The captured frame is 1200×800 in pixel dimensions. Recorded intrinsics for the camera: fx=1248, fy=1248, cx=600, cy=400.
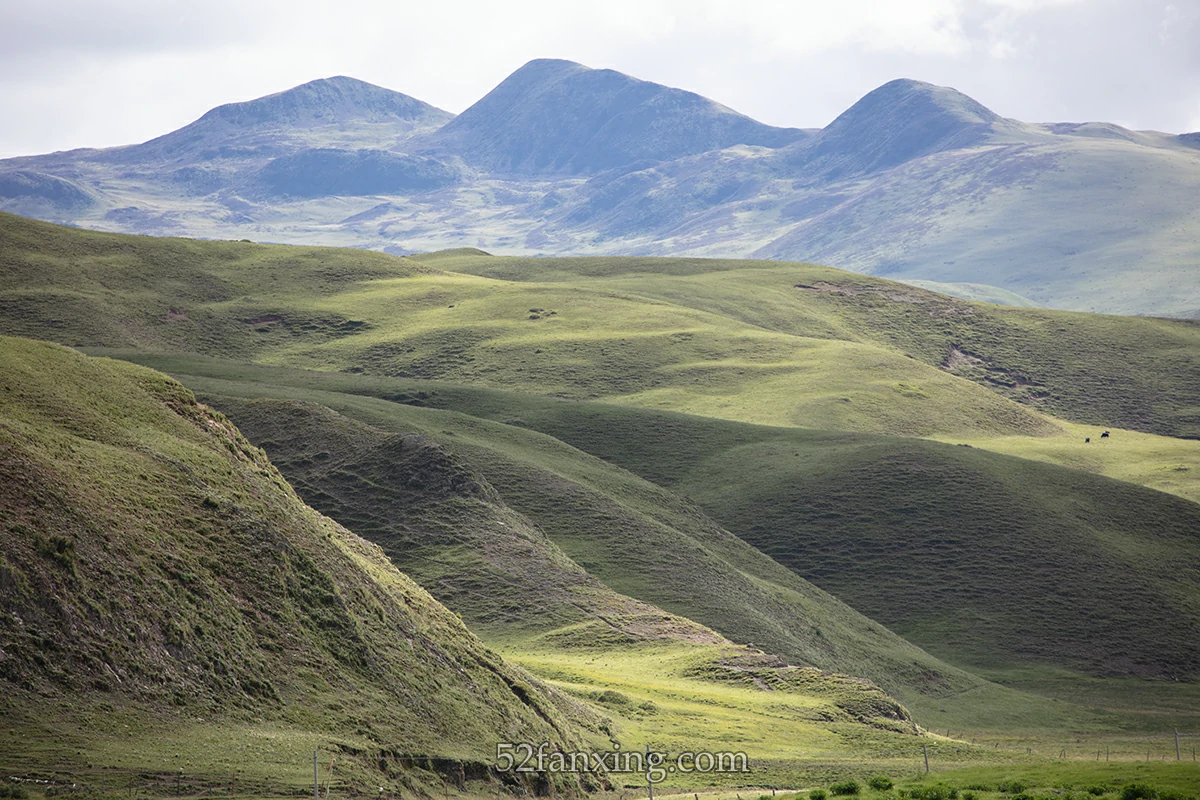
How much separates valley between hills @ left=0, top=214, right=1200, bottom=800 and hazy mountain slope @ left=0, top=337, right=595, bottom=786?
0.37ft

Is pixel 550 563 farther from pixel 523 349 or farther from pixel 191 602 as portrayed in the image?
pixel 523 349

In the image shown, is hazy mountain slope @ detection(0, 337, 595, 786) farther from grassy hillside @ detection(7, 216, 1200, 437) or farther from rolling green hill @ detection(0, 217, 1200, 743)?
grassy hillside @ detection(7, 216, 1200, 437)

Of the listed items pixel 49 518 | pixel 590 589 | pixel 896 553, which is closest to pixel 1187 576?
pixel 896 553

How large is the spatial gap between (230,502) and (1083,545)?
89191 mm

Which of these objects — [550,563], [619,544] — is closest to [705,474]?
[619,544]

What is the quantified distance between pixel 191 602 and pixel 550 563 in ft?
139

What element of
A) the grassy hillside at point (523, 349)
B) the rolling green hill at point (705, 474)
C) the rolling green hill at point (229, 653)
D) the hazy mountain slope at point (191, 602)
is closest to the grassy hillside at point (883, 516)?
the rolling green hill at point (705, 474)

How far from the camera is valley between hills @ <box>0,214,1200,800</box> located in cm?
3312

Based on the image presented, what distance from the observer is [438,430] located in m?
107

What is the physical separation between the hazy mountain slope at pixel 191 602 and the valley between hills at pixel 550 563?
11 centimetres

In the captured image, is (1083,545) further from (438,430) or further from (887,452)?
(438,430)

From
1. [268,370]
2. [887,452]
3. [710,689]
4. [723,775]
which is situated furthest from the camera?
[268,370]

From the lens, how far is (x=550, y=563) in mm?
77125

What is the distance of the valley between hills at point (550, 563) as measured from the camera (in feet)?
109
